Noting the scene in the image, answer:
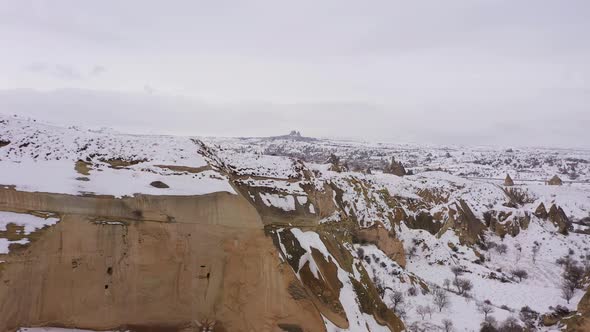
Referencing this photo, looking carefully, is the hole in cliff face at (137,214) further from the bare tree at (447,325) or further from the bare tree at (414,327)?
the bare tree at (447,325)

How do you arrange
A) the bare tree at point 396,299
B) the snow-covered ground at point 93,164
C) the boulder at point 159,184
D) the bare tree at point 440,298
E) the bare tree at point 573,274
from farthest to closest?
the bare tree at point 573,274 → the bare tree at point 440,298 → the bare tree at point 396,299 → the boulder at point 159,184 → the snow-covered ground at point 93,164

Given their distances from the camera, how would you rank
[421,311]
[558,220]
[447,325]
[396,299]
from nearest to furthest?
[447,325] < [421,311] < [396,299] < [558,220]

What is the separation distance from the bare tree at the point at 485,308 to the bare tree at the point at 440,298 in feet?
9.34

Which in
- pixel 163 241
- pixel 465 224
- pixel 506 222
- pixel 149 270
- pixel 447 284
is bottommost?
pixel 447 284

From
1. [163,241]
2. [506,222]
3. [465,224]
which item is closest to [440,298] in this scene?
[465,224]

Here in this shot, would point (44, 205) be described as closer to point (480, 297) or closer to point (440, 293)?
point (440, 293)

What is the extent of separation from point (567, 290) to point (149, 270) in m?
45.9

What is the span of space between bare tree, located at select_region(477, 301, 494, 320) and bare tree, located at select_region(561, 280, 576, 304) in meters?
9.60

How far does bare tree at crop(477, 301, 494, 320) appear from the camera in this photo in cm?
→ 3606

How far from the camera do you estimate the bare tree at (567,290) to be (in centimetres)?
4238

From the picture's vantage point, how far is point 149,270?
45.9 ft

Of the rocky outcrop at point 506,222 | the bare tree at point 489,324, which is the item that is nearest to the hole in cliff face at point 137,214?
the bare tree at point 489,324

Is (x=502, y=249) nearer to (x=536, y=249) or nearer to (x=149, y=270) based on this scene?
(x=536, y=249)

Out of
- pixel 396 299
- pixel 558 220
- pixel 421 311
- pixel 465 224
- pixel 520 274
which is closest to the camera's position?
pixel 421 311
